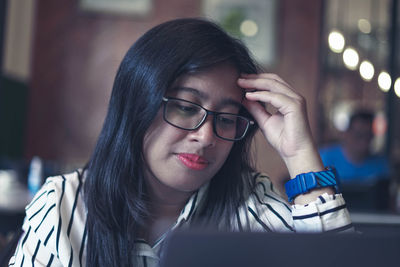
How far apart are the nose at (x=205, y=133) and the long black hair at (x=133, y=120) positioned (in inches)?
3.8

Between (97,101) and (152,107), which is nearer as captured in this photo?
(152,107)

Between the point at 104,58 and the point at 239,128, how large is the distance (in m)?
3.79

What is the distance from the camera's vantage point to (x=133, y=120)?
1021mm

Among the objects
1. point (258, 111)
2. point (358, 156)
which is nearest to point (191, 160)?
point (258, 111)

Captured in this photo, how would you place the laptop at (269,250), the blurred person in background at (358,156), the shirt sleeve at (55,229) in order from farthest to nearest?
the blurred person in background at (358,156) → the shirt sleeve at (55,229) → the laptop at (269,250)

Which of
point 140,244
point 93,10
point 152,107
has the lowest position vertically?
point 140,244

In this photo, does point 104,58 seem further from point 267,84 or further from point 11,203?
point 267,84

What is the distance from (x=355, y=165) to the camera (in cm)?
357

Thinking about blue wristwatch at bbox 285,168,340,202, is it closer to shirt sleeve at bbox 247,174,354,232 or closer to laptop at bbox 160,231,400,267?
shirt sleeve at bbox 247,174,354,232

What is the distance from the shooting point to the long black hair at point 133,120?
0.99 metres

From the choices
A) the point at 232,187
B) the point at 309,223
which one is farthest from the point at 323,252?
the point at 232,187

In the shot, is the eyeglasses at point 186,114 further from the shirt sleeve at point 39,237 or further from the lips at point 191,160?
the shirt sleeve at point 39,237

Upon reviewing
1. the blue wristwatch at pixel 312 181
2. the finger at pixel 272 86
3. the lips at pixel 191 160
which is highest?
the finger at pixel 272 86

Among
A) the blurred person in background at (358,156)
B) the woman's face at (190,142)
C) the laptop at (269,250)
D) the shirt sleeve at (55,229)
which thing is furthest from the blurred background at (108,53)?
the laptop at (269,250)
